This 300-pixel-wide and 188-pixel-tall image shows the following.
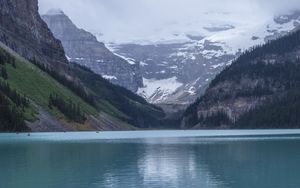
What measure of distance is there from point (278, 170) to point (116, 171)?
2062 centimetres

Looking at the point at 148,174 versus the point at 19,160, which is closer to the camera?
the point at 148,174

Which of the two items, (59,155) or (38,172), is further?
(59,155)

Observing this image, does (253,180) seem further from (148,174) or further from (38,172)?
(38,172)

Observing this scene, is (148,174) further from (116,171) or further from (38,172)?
(38,172)

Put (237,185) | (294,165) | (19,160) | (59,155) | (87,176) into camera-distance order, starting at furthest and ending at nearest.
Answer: (59,155), (19,160), (294,165), (87,176), (237,185)

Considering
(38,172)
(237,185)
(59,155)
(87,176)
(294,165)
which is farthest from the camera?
(59,155)

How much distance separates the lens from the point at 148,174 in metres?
77.6

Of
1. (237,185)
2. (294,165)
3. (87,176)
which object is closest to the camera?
(237,185)

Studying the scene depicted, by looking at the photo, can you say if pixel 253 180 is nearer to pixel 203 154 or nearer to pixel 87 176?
pixel 87 176

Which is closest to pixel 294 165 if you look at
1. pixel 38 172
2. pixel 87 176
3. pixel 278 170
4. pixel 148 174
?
pixel 278 170

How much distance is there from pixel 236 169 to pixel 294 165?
9337 mm

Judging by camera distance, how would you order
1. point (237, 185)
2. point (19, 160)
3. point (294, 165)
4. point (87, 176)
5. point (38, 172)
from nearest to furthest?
1. point (237, 185)
2. point (87, 176)
3. point (38, 172)
4. point (294, 165)
5. point (19, 160)

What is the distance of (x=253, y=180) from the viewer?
228 ft

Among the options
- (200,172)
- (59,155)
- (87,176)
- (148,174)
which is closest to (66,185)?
(87,176)
